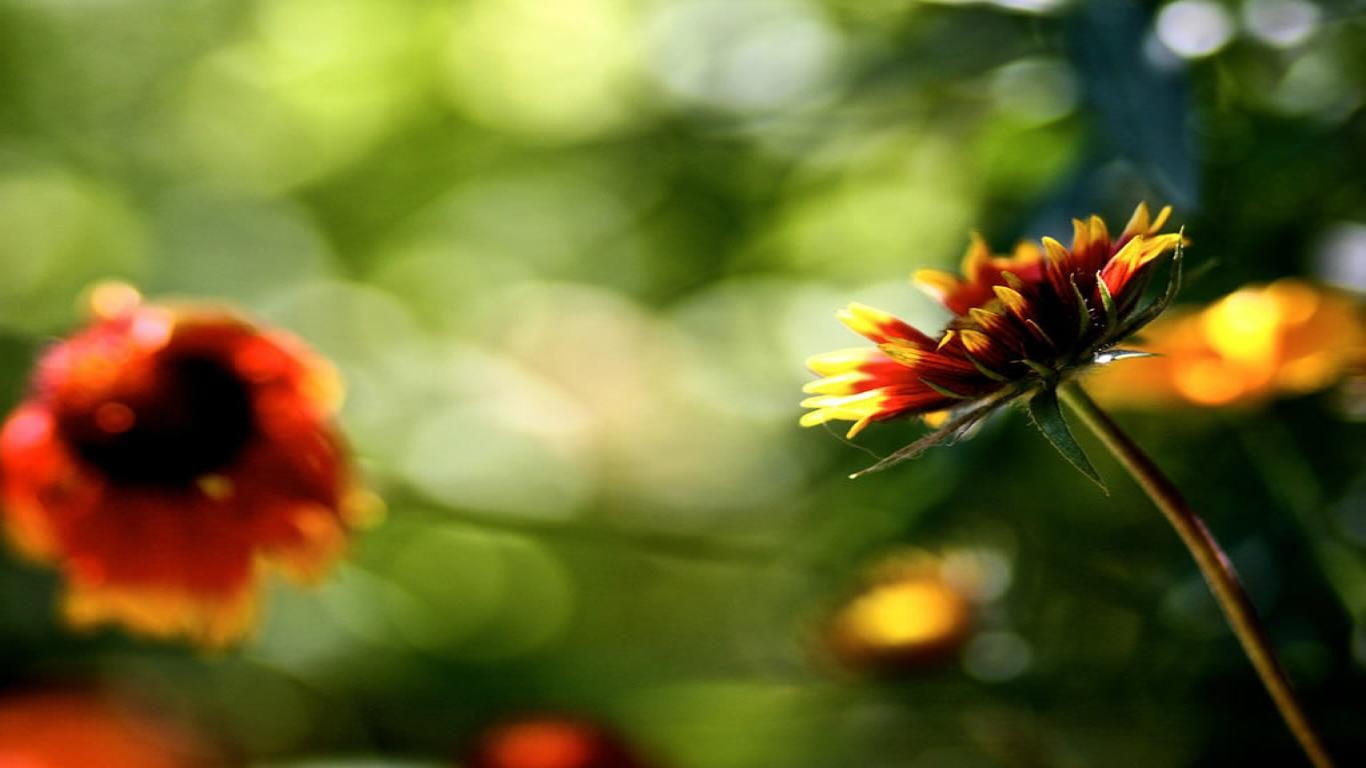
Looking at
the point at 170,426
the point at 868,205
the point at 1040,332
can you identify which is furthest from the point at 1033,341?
the point at 868,205

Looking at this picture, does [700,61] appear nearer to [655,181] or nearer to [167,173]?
[655,181]

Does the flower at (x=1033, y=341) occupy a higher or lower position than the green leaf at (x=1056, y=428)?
higher

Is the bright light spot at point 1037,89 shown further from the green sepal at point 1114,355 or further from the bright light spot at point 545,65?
the bright light spot at point 545,65

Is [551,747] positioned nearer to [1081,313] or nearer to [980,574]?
[980,574]

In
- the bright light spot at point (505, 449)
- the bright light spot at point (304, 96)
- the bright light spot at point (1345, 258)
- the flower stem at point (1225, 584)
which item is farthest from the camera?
the bright light spot at point (304, 96)

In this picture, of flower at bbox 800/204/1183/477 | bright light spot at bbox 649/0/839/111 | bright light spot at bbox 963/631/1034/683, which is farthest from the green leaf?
bright light spot at bbox 649/0/839/111

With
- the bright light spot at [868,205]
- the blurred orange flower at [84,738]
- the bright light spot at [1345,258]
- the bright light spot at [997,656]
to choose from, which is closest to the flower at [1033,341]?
the bright light spot at [1345,258]
